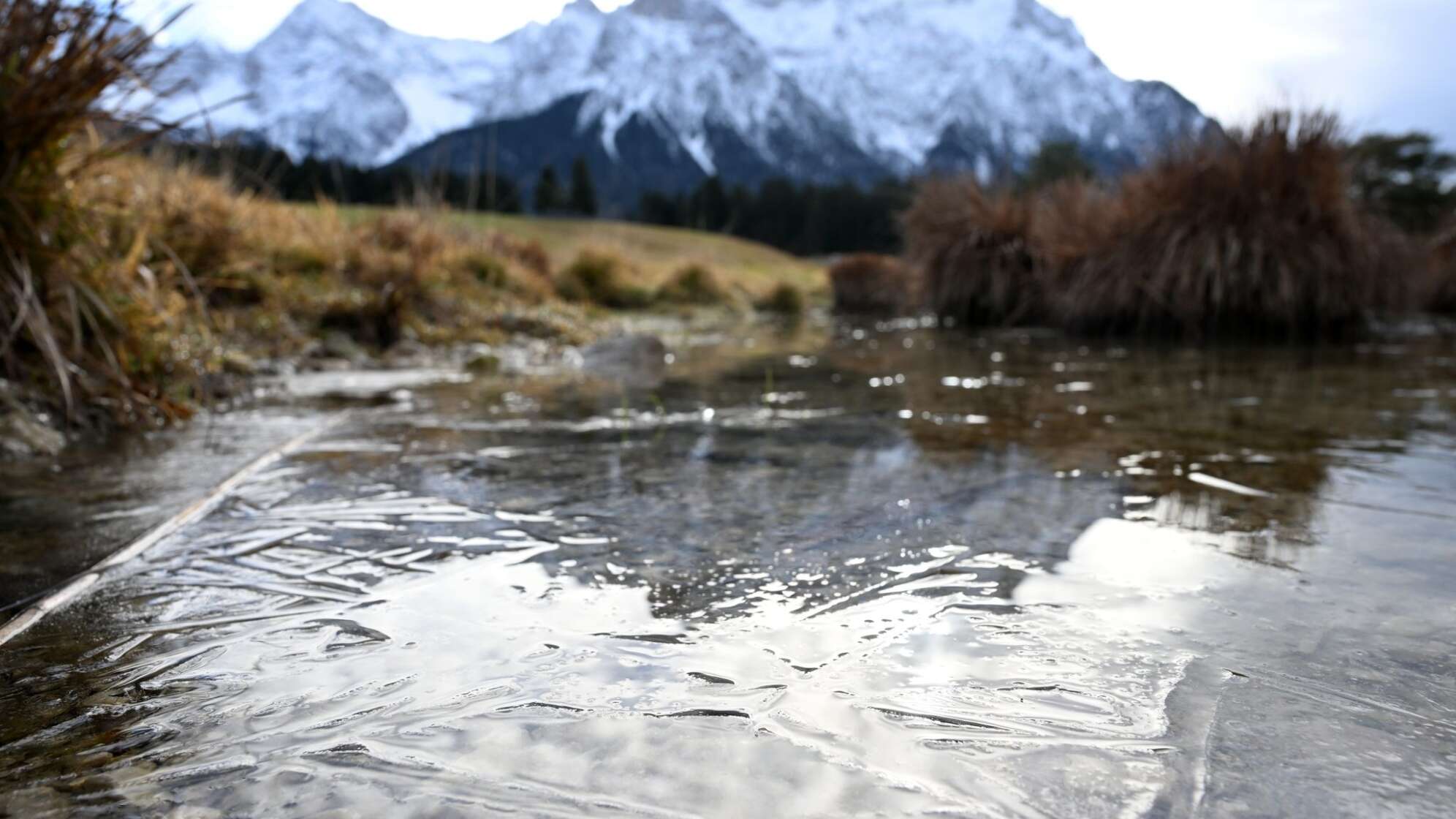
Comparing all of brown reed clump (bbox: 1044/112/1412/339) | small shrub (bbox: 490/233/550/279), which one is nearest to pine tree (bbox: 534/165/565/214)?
small shrub (bbox: 490/233/550/279)

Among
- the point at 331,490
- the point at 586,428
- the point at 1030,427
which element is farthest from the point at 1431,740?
the point at 586,428

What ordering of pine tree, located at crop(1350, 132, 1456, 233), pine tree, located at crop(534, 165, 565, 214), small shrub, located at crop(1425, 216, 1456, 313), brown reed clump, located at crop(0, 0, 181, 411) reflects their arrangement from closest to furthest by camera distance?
1. brown reed clump, located at crop(0, 0, 181, 411)
2. small shrub, located at crop(1425, 216, 1456, 313)
3. pine tree, located at crop(1350, 132, 1456, 233)
4. pine tree, located at crop(534, 165, 565, 214)

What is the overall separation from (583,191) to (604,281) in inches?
1938

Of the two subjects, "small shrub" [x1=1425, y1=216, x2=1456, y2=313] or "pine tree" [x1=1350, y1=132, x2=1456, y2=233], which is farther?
"pine tree" [x1=1350, y1=132, x2=1456, y2=233]

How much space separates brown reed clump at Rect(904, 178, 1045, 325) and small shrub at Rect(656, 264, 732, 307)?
623 cm

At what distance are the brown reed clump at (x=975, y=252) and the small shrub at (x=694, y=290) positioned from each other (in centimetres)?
623

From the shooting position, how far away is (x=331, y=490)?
6.97 ft

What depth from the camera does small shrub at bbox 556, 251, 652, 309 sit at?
1495 centimetres

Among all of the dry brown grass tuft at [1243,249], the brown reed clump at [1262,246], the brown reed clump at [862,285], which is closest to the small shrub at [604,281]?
the brown reed clump at [862,285]

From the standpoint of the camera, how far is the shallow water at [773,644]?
2.82 ft

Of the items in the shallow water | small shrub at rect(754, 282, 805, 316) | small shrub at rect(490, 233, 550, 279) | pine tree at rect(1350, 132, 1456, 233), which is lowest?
the shallow water

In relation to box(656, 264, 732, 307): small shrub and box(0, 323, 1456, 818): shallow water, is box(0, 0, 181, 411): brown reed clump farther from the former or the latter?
box(656, 264, 732, 307): small shrub

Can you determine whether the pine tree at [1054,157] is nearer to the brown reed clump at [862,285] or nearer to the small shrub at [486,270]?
the brown reed clump at [862,285]

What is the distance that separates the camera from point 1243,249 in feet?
23.2
